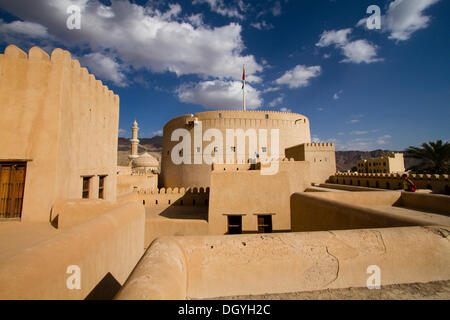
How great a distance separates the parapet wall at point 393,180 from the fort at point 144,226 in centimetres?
973

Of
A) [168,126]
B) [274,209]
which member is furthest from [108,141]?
[168,126]

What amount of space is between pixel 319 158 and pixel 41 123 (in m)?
20.3

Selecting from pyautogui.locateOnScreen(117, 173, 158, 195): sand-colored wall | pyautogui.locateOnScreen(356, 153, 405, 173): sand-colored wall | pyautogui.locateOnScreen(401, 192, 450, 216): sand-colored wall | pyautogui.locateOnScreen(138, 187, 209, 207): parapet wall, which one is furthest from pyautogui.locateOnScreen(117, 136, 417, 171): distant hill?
pyautogui.locateOnScreen(401, 192, 450, 216): sand-colored wall

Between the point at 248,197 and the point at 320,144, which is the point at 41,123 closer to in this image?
the point at 248,197

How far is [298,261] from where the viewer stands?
216 cm

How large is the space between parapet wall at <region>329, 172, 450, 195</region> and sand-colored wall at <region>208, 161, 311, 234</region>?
12.0m

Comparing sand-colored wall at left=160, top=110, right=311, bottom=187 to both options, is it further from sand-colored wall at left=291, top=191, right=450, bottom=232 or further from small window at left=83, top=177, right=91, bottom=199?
sand-colored wall at left=291, top=191, right=450, bottom=232

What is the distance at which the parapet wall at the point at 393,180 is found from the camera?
12.2 meters

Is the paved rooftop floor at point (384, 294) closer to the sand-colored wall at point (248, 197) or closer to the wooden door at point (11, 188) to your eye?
the sand-colored wall at point (248, 197)

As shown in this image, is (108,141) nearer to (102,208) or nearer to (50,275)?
(102,208)

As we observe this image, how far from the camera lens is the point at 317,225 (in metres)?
4.90

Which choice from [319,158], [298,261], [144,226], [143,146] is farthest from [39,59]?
[143,146]

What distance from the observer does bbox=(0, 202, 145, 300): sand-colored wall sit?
175cm
